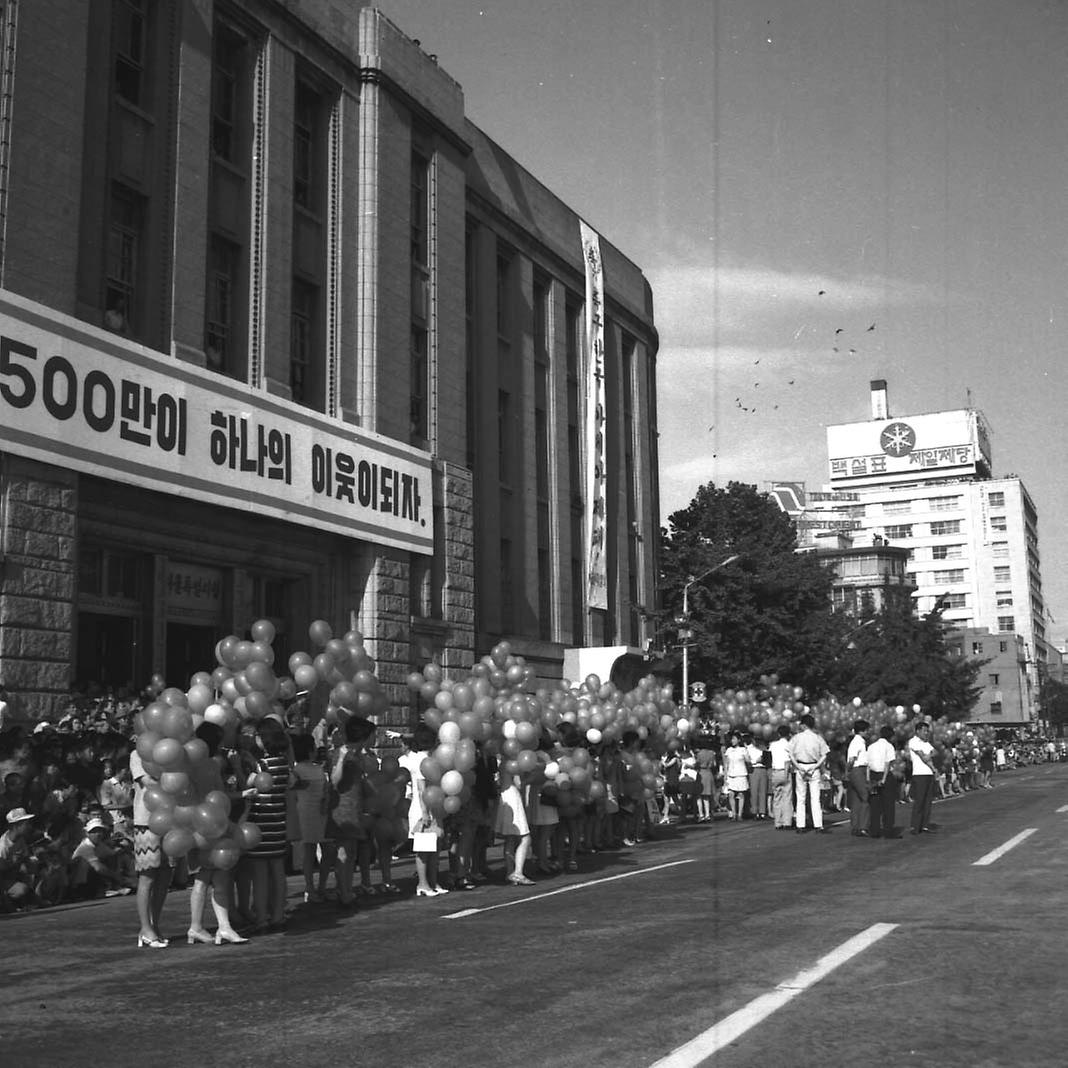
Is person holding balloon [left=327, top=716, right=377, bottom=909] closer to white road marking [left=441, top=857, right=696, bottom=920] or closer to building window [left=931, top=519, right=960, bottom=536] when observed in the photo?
white road marking [left=441, top=857, right=696, bottom=920]

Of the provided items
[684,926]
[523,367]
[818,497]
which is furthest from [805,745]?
[818,497]

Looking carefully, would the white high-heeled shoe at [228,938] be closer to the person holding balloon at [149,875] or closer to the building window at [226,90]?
the person holding balloon at [149,875]

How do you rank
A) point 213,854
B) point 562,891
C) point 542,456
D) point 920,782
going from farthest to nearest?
point 542,456, point 920,782, point 562,891, point 213,854

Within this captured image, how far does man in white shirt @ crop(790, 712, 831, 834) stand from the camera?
20562mm

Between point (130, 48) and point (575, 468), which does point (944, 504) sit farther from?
point (130, 48)

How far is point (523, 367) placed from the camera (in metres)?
32.1

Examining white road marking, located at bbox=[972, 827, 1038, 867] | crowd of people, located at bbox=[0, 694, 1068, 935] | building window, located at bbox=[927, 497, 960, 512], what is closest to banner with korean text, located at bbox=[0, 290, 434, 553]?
crowd of people, located at bbox=[0, 694, 1068, 935]

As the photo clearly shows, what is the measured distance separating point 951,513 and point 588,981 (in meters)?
125

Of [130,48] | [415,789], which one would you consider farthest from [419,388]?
[415,789]

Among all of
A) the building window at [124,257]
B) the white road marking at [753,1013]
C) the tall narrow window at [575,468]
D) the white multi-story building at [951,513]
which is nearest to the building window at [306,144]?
the building window at [124,257]

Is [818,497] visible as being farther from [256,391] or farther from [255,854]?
[255,854]

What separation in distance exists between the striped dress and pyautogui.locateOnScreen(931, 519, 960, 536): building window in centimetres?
12287

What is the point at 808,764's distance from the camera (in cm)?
2067

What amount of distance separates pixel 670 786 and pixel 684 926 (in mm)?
15966
